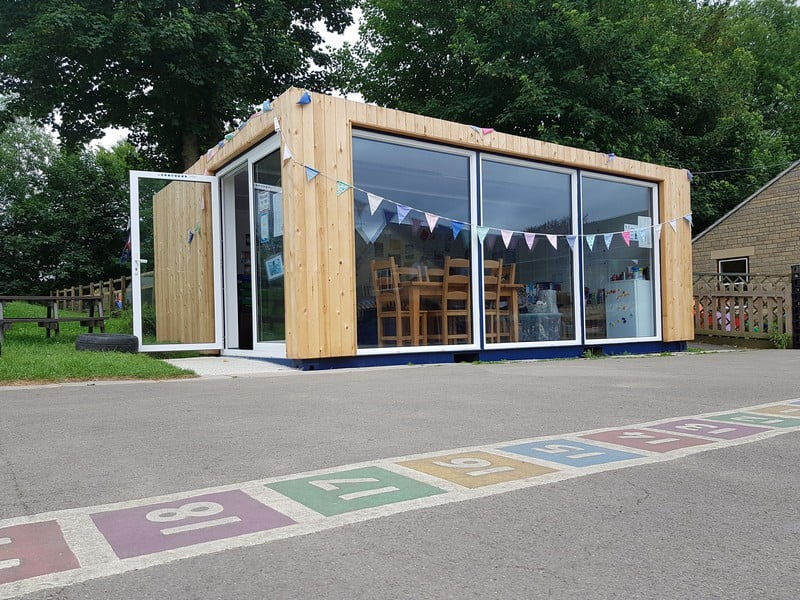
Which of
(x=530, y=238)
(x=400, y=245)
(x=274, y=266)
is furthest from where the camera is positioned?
(x=530, y=238)

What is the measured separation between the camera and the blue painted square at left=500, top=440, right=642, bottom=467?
323 cm

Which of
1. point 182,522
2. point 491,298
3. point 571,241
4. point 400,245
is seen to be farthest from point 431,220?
point 182,522

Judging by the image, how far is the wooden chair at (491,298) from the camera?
9.55m

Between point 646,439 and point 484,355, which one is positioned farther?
point 484,355

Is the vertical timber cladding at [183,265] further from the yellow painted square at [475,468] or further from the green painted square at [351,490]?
the green painted square at [351,490]

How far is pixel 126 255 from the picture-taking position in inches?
428

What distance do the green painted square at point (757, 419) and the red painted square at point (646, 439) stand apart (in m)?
0.78

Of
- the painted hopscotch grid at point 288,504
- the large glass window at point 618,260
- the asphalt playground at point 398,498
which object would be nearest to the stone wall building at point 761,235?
the large glass window at point 618,260

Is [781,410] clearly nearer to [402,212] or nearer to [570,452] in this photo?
[570,452]

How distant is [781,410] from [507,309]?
5.23 metres

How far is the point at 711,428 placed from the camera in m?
4.09

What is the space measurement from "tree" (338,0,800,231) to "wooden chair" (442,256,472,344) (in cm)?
1043

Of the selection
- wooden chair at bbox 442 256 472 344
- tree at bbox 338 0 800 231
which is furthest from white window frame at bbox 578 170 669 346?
tree at bbox 338 0 800 231

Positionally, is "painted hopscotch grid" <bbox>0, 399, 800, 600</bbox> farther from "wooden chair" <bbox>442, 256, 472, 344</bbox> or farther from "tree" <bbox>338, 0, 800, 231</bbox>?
"tree" <bbox>338, 0, 800, 231</bbox>
